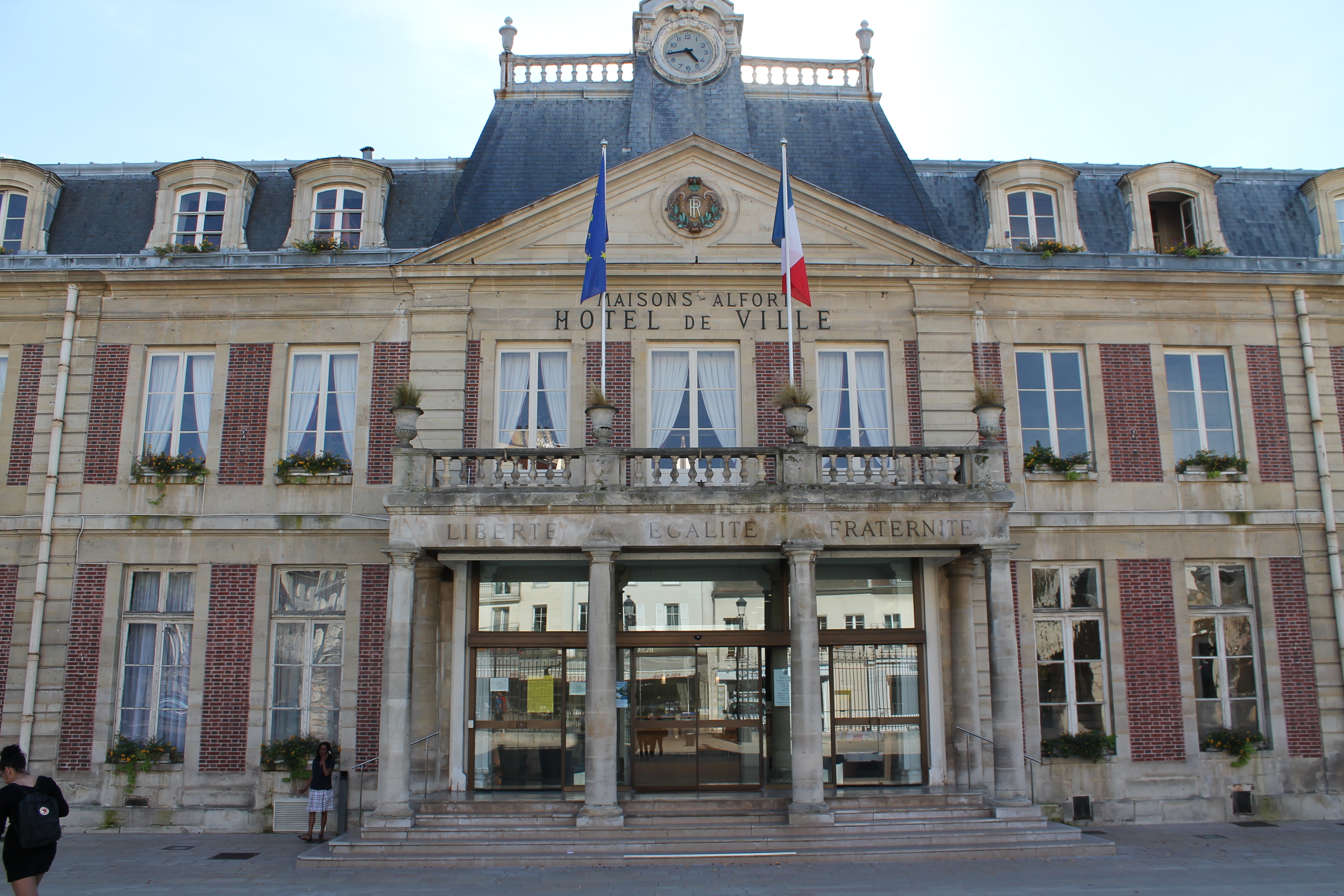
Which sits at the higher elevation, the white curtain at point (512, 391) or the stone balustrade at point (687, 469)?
the white curtain at point (512, 391)

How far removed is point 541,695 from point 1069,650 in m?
7.46

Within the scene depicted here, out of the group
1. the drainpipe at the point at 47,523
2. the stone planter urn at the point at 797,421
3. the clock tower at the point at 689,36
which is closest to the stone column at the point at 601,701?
the stone planter urn at the point at 797,421

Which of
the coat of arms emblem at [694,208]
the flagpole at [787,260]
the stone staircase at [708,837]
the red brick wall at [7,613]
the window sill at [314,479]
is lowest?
the stone staircase at [708,837]

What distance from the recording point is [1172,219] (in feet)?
52.4

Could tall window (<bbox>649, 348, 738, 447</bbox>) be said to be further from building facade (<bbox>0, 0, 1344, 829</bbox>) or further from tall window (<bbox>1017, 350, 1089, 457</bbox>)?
tall window (<bbox>1017, 350, 1089, 457</bbox>)

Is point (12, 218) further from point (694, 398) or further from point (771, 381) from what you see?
point (771, 381)

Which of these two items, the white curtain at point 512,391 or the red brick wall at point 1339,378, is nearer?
the white curtain at point 512,391

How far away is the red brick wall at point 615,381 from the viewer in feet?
45.7

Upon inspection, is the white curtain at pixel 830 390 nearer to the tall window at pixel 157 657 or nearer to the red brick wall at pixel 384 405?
the red brick wall at pixel 384 405

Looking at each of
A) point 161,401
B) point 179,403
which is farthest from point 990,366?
point 161,401

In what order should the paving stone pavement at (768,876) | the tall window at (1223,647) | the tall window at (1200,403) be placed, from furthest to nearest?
the tall window at (1200,403), the tall window at (1223,647), the paving stone pavement at (768,876)

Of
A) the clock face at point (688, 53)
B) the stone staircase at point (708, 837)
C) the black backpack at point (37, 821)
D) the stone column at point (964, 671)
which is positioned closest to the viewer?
the black backpack at point (37, 821)

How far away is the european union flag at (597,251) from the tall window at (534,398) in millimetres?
1614

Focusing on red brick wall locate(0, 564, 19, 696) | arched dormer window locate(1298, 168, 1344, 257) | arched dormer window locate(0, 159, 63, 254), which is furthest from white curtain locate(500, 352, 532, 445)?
arched dormer window locate(1298, 168, 1344, 257)
